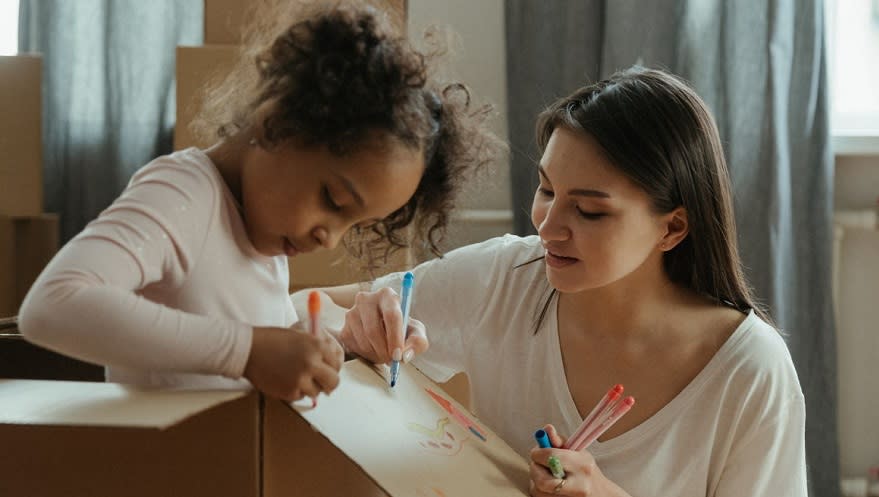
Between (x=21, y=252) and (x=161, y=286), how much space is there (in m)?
1.34

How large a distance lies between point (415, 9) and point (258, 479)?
1717 mm

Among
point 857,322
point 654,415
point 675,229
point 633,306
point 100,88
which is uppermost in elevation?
point 100,88

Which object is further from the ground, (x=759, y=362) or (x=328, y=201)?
(x=328, y=201)

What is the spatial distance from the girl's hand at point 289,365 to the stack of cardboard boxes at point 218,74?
38.4 inches

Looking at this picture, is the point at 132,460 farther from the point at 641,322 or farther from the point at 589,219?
the point at 641,322

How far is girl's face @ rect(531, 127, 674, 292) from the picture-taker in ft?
3.50

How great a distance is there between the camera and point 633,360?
1180 millimetres

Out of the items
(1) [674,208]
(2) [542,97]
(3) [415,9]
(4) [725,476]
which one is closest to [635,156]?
(1) [674,208]

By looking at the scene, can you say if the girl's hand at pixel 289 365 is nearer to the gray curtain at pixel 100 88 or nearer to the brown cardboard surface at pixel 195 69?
the brown cardboard surface at pixel 195 69

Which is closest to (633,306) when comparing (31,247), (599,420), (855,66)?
(599,420)

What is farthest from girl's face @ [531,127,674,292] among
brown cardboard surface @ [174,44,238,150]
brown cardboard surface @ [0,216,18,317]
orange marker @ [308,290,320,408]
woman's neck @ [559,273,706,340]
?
brown cardboard surface @ [0,216,18,317]

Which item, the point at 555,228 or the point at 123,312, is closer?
the point at 123,312

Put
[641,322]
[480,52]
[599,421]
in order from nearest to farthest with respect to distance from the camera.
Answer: [599,421] → [641,322] → [480,52]

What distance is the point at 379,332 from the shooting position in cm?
90
